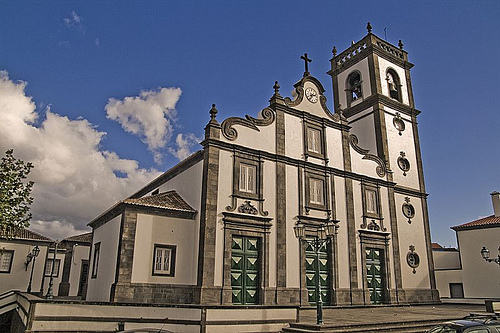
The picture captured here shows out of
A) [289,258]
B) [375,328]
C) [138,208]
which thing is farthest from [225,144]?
[375,328]

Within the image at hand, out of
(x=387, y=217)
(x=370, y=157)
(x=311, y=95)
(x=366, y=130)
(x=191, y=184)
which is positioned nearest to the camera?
(x=191, y=184)

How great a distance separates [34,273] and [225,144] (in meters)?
18.9

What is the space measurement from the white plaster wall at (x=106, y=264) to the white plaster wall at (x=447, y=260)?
23200 mm

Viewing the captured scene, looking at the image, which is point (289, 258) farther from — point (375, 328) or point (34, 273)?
point (34, 273)

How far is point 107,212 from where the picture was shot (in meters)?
19.0

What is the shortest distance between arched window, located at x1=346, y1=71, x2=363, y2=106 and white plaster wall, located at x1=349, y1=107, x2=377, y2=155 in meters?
1.60

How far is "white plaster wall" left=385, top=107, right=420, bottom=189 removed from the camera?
85.6 ft

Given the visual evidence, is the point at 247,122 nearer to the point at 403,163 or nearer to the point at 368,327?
the point at 368,327

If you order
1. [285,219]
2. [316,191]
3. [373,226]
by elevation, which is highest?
[316,191]

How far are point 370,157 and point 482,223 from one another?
947 cm

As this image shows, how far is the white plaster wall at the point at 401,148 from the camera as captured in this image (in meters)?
26.1

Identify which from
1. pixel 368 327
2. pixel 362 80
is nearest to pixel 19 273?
pixel 368 327

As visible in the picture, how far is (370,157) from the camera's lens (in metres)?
24.4

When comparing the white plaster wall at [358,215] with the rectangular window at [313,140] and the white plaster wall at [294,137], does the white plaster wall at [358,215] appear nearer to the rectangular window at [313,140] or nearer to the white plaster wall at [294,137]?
the rectangular window at [313,140]
